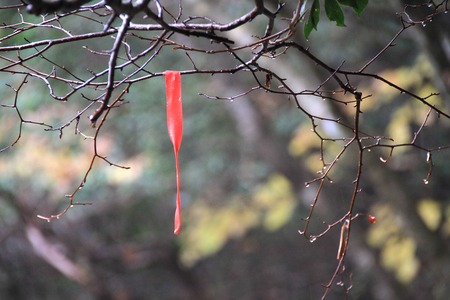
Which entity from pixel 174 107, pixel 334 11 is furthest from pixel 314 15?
pixel 174 107

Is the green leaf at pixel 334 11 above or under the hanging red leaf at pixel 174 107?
above

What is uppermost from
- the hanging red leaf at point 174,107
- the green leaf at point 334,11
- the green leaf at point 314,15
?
the green leaf at point 334,11

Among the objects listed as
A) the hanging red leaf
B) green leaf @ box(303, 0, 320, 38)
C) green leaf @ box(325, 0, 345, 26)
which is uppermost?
green leaf @ box(325, 0, 345, 26)

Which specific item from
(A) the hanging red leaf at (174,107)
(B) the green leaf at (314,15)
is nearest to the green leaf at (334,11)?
(B) the green leaf at (314,15)

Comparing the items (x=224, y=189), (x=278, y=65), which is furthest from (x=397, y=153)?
(x=224, y=189)

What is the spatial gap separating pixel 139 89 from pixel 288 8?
7.37 ft

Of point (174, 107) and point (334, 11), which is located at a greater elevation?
point (334, 11)

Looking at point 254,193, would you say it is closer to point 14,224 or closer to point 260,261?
point 260,261

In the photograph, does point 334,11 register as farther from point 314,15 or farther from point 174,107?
point 174,107

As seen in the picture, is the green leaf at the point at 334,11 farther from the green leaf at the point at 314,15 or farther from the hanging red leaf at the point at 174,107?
the hanging red leaf at the point at 174,107

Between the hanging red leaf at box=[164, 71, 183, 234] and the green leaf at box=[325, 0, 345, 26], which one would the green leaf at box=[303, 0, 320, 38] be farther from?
the hanging red leaf at box=[164, 71, 183, 234]

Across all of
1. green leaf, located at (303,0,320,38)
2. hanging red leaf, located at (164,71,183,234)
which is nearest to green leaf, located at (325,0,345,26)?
green leaf, located at (303,0,320,38)

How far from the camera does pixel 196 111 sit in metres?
5.90

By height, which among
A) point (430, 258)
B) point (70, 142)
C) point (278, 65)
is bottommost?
point (430, 258)
